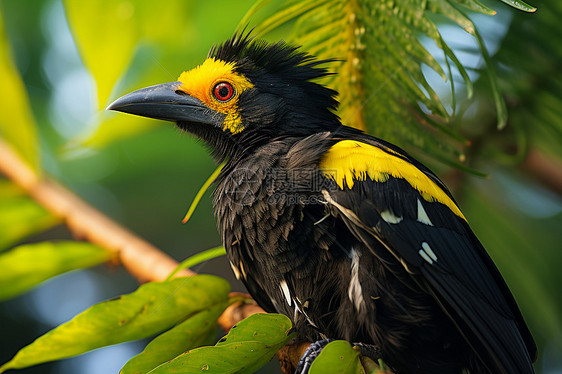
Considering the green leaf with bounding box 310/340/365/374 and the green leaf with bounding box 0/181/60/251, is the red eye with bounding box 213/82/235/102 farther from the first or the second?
the green leaf with bounding box 0/181/60/251

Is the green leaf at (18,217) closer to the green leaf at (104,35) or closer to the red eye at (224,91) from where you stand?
the green leaf at (104,35)

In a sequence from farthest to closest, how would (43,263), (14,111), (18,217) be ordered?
(18,217)
(14,111)
(43,263)

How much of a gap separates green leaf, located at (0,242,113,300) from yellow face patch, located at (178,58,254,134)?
2.26 ft

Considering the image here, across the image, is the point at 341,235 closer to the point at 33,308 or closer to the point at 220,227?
the point at 220,227

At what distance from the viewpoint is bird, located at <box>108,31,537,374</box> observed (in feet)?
4.46

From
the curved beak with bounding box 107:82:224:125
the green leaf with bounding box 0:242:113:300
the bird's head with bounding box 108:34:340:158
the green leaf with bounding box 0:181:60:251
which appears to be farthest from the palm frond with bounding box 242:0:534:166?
the green leaf with bounding box 0:181:60:251

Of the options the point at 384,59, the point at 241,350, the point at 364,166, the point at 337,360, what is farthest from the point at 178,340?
the point at 384,59

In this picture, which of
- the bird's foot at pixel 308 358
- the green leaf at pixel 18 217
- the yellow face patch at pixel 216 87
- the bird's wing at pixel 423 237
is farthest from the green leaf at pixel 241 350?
the green leaf at pixel 18 217

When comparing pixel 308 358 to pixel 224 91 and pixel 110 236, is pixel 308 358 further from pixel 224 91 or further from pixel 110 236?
pixel 110 236

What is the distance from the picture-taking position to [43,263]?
200 centimetres

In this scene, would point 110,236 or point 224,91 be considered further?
point 110,236

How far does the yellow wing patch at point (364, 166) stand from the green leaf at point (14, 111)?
1319 mm

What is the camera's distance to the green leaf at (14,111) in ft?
6.88

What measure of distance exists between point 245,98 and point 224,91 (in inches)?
2.8
